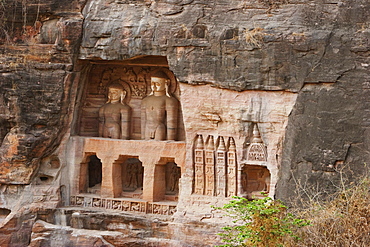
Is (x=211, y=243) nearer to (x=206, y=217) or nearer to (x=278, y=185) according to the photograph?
(x=206, y=217)

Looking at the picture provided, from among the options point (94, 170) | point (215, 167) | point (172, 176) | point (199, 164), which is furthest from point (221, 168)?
point (94, 170)

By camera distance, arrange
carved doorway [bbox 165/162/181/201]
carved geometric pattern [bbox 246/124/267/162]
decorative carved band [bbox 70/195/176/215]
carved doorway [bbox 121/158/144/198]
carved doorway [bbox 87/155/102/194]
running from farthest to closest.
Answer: carved doorway [bbox 87/155/102/194]
carved doorway [bbox 121/158/144/198]
carved doorway [bbox 165/162/181/201]
decorative carved band [bbox 70/195/176/215]
carved geometric pattern [bbox 246/124/267/162]

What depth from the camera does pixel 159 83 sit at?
15820 mm

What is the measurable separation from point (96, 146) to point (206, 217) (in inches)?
121

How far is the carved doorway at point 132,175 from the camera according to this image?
16.6m

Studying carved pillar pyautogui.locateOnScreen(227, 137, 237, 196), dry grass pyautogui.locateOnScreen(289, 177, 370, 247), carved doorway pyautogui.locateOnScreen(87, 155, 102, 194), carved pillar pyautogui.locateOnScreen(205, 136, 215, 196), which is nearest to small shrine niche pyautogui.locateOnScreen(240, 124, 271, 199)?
carved pillar pyautogui.locateOnScreen(227, 137, 237, 196)

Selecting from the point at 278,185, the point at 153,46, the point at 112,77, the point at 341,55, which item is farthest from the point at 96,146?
the point at 341,55

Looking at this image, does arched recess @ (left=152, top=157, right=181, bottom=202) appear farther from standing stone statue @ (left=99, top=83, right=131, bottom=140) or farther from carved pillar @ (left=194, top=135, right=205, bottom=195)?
standing stone statue @ (left=99, top=83, right=131, bottom=140)

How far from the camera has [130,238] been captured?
15.2m

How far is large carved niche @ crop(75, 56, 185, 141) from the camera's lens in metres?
16.4

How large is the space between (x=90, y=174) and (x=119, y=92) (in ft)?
6.96

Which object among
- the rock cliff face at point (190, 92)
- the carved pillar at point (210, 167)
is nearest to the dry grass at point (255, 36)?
the rock cliff face at point (190, 92)

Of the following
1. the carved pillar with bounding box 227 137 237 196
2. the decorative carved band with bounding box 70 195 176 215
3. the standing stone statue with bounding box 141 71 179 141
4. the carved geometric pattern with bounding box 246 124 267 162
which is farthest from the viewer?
the standing stone statue with bounding box 141 71 179 141

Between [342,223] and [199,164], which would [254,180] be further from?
[342,223]
